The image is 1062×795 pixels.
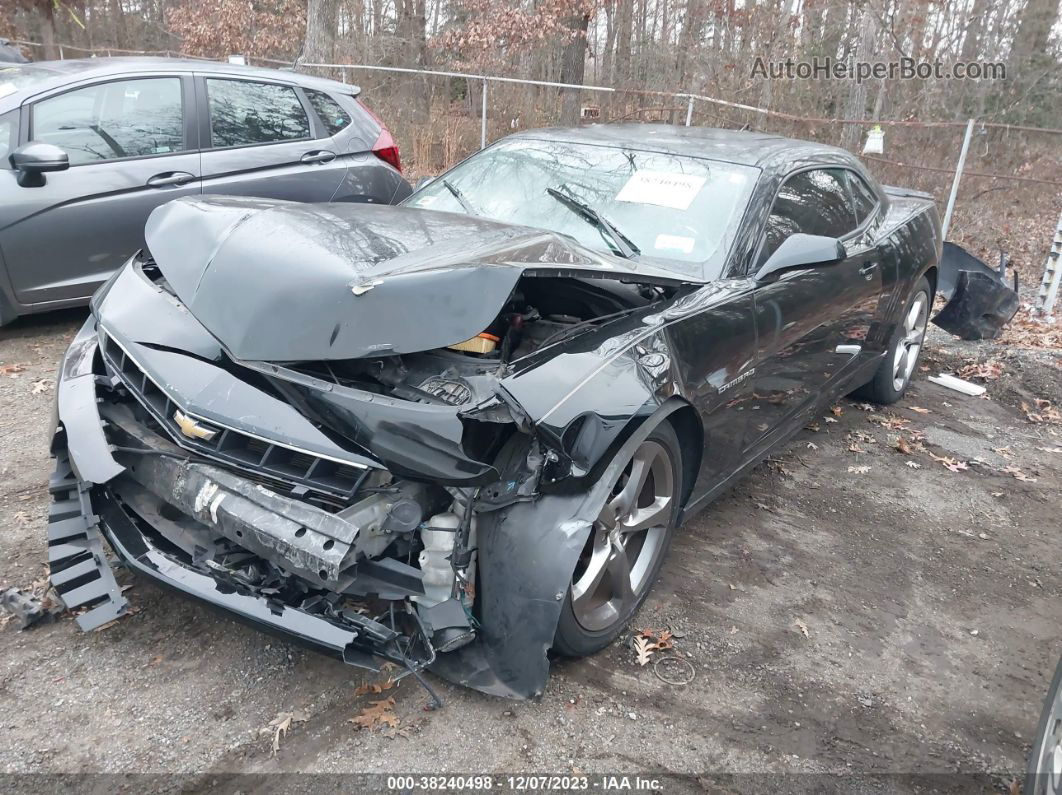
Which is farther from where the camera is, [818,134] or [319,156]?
[818,134]

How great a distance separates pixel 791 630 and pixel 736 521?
82 centimetres

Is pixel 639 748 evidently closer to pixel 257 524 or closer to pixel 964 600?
pixel 257 524

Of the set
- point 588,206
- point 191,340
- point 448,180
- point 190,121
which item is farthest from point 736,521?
point 190,121

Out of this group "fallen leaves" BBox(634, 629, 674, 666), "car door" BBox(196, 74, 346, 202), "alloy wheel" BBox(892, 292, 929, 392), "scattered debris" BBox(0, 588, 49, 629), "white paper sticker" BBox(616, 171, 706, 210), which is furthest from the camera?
"car door" BBox(196, 74, 346, 202)

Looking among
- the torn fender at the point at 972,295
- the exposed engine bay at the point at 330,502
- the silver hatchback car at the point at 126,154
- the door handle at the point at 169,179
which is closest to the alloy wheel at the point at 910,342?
the torn fender at the point at 972,295

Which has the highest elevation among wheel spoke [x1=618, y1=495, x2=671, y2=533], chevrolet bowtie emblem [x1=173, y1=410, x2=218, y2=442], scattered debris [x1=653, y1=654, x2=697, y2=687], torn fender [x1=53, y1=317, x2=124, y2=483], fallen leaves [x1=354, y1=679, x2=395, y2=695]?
chevrolet bowtie emblem [x1=173, y1=410, x2=218, y2=442]

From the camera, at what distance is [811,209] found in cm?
409

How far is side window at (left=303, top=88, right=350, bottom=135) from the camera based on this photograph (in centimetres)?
619

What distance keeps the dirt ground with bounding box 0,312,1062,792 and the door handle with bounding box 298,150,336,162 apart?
9.09ft

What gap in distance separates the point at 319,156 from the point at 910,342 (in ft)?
14.5

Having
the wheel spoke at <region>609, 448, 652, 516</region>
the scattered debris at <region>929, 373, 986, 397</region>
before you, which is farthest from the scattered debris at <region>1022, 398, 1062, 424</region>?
the wheel spoke at <region>609, 448, 652, 516</region>

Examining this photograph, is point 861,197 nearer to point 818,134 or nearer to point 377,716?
point 377,716

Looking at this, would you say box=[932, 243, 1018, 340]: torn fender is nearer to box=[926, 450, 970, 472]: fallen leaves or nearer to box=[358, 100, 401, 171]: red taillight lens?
box=[926, 450, 970, 472]: fallen leaves

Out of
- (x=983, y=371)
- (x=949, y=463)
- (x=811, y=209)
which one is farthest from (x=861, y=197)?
(x=983, y=371)
